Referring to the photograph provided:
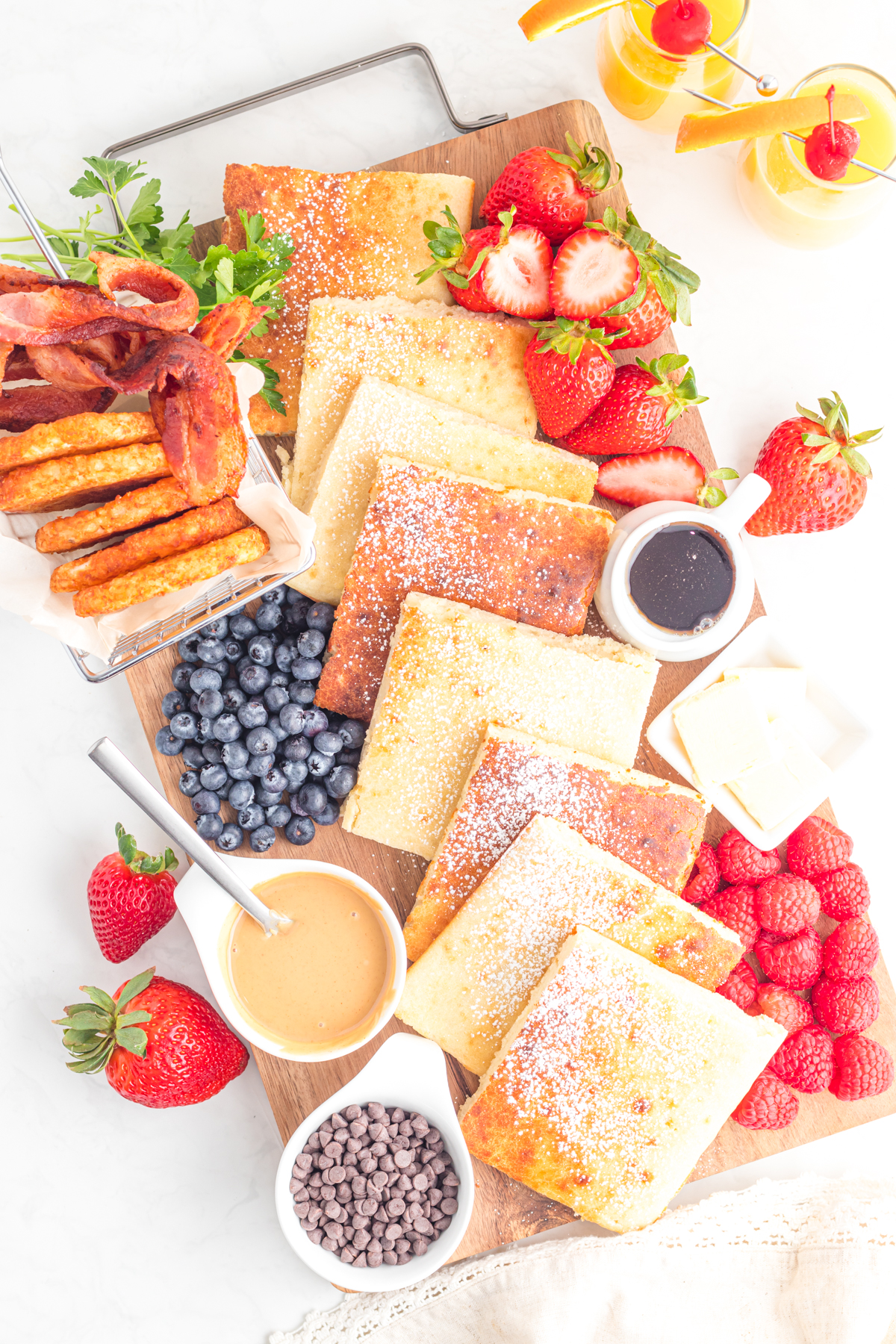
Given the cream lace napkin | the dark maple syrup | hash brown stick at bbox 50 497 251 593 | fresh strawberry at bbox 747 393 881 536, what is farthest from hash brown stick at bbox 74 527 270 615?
the cream lace napkin

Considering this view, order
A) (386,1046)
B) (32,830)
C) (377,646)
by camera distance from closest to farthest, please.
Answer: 1. (386,1046)
2. (377,646)
3. (32,830)

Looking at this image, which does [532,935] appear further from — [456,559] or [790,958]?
[456,559]

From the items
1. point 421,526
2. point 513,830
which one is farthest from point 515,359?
point 513,830

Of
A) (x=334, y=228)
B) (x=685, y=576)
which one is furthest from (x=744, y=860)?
(x=334, y=228)

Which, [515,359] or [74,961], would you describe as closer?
[515,359]

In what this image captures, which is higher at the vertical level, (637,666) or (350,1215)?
(637,666)

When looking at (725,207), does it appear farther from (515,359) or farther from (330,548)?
(330,548)

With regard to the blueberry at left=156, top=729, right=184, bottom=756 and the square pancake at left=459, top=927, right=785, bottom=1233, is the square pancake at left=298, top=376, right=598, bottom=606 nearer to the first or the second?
the blueberry at left=156, top=729, right=184, bottom=756

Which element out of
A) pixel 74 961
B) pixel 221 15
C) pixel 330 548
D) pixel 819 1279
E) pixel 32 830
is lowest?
pixel 819 1279
